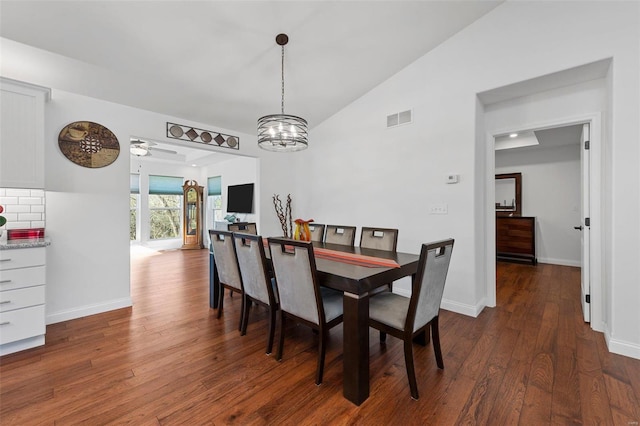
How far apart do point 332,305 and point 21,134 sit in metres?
3.16

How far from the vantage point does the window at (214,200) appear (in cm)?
779

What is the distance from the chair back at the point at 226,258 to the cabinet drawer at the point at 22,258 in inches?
56.5

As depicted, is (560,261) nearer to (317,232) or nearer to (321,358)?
(317,232)

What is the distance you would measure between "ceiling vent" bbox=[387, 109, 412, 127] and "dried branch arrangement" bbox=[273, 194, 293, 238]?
2.40m

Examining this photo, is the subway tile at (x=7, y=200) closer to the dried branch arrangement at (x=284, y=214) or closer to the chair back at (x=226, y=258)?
the chair back at (x=226, y=258)

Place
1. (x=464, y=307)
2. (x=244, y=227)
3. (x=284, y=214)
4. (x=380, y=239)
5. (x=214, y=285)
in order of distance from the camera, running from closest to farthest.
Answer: (x=380, y=239) → (x=464, y=307) → (x=214, y=285) → (x=244, y=227) → (x=284, y=214)

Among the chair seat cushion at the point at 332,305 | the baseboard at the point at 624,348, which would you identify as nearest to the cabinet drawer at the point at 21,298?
the chair seat cushion at the point at 332,305

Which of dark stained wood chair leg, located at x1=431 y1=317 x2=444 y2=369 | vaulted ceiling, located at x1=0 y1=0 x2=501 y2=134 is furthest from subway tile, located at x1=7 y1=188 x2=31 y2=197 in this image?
dark stained wood chair leg, located at x1=431 y1=317 x2=444 y2=369

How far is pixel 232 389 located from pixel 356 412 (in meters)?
0.84

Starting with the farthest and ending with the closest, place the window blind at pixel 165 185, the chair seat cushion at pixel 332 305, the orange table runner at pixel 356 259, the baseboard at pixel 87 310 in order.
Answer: the window blind at pixel 165 185, the baseboard at pixel 87 310, the orange table runner at pixel 356 259, the chair seat cushion at pixel 332 305

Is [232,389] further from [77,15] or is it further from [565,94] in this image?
[565,94]

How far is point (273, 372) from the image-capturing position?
6.51ft

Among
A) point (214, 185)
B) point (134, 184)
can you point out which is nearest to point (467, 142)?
point (214, 185)

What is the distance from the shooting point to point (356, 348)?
1662 mm
